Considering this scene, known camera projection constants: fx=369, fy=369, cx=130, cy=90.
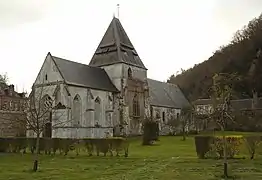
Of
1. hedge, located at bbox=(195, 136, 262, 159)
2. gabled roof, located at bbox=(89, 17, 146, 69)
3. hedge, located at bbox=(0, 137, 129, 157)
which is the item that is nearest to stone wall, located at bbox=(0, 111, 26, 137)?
gabled roof, located at bbox=(89, 17, 146, 69)

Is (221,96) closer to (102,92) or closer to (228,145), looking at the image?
(228,145)

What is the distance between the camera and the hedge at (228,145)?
73.6ft

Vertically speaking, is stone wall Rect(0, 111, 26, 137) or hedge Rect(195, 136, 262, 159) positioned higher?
stone wall Rect(0, 111, 26, 137)

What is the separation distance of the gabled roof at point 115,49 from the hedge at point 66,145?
23.0 m

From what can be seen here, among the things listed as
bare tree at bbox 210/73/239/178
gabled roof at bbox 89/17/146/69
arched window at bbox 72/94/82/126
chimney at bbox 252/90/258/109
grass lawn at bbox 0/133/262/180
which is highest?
gabled roof at bbox 89/17/146/69

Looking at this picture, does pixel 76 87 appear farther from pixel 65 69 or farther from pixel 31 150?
pixel 31 150

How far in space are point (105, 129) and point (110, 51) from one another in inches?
451

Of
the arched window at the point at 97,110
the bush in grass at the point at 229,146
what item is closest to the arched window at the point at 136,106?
the arched window at the point at 97,110

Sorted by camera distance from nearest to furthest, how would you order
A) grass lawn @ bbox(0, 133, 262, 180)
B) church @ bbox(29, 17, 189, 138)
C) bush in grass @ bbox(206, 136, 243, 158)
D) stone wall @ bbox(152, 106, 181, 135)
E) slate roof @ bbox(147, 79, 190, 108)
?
grass lawn @ bbox(0, 133, 262, 180) → bush in grass @ bbox(206, 136, 243, 158) → church @ bbox(29, 17, 189, 138) → stone wall @ bbox(152, 106, 181, 135) → slate roof @ bbox(147, 79, 190, 108)

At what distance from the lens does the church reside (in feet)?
139

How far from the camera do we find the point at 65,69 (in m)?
44.4

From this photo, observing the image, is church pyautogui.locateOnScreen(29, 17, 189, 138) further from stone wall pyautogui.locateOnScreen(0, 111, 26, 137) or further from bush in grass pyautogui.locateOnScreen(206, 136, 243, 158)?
bush in grass pyautogui.locateOnScreen(206, 136, 243, 158)

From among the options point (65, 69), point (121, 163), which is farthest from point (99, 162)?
point (65, 69)

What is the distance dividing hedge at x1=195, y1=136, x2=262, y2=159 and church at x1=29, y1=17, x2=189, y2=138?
18522mm
